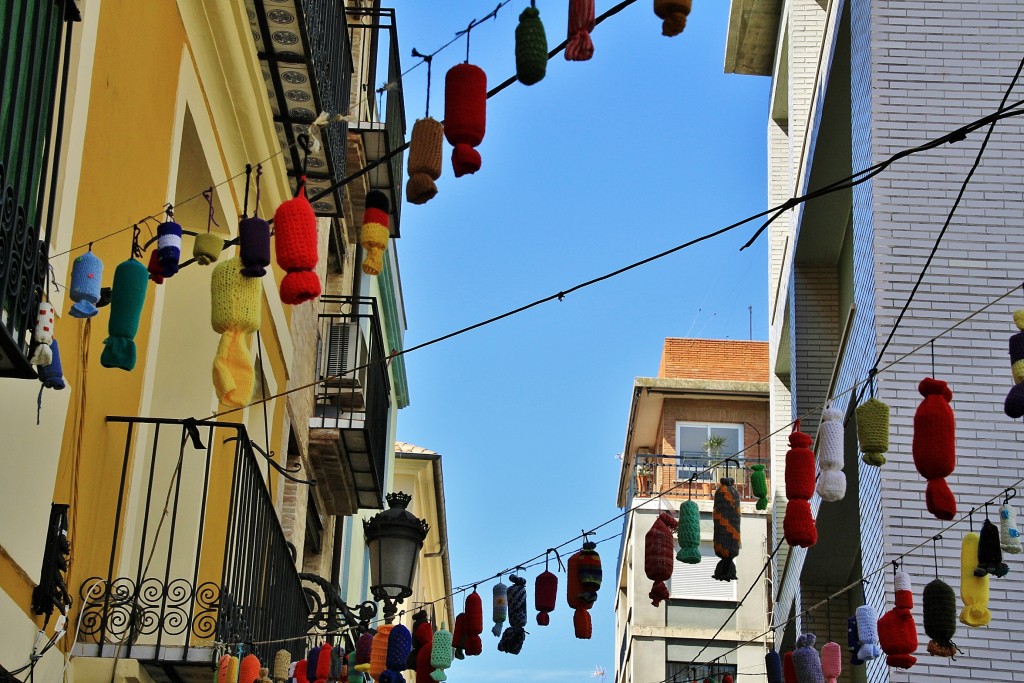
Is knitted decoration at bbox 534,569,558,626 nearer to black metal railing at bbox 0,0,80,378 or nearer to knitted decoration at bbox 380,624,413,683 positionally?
knitted decoration at bbox 380,624,413,683

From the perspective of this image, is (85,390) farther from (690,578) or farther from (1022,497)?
(690,578)

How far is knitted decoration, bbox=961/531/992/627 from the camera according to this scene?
397 inches

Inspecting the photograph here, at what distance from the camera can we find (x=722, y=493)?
444 inches

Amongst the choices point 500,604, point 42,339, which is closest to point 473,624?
point 500,604

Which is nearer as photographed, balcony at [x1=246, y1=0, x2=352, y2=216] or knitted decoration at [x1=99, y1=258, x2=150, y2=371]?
knitted decoration at [x1=99, y1=258, x2=150, y2=371]

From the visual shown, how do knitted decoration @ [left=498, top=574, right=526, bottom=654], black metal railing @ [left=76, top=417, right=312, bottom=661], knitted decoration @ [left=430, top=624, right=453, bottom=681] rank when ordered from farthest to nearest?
knitted decoration @ [left=498, top=574, right=526, bottom=654] < knitted decoration @ [left=430, top=624, right=453, bottom=681] < black metal railing @ [left=76, top=417, right=312, bottom=661]

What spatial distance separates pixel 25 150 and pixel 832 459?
555cm

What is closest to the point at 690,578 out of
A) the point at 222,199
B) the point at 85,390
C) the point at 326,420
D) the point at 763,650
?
the point at 763,650

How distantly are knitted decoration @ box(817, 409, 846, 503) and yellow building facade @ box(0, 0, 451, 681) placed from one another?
2.98 meters

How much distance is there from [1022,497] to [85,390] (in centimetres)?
650

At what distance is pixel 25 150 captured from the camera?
6.05 meters

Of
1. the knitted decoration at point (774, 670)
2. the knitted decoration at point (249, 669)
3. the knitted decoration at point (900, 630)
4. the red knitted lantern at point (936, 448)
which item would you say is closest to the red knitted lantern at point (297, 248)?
the knitted decoration at point (249, 669)

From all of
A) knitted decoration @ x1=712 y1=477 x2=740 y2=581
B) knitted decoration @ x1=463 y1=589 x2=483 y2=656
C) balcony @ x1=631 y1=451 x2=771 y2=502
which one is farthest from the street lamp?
balcony @ x1=631 y1=451 x2=771 y2=502

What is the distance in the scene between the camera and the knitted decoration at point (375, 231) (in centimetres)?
758
